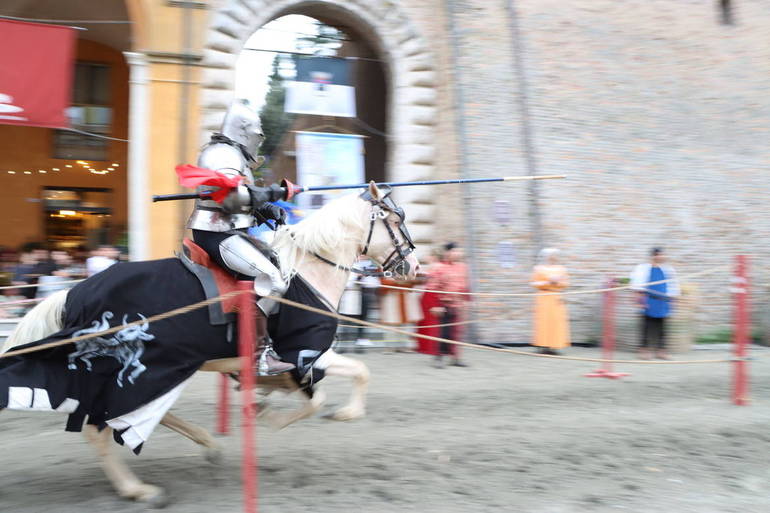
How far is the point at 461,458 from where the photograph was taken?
487cm

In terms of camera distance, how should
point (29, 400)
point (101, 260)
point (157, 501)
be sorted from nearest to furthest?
1. point (29, 400)
2. point (157, 501)
3. point (101, 260)

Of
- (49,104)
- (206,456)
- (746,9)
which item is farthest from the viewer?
(746,9)

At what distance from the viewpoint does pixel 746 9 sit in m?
13.7

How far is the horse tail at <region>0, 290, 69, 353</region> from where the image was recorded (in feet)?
13.0

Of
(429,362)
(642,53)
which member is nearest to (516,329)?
(429,362)

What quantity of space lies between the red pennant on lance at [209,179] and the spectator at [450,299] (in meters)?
4.87

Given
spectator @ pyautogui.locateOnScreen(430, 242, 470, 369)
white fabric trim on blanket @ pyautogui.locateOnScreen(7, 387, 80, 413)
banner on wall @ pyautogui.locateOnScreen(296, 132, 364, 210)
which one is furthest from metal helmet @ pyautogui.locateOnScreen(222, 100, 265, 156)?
banner on wall @ pyautogui.locateOnScreen(296, 132, 364, 210)

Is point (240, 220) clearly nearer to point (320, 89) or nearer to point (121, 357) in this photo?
point (121, 357)

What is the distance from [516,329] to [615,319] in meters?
1.47

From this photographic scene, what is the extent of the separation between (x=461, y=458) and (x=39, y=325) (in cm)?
290

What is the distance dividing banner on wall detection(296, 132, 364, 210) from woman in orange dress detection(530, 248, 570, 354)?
11.0 feet

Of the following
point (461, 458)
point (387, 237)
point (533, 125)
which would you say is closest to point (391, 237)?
point (387, 237)

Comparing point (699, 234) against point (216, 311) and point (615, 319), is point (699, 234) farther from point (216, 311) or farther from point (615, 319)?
point (216, 311)

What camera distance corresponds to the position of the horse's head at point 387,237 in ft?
16.1
